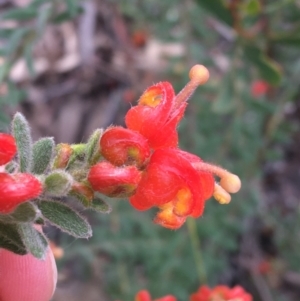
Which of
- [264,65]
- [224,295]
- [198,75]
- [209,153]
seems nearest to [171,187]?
[198,75]

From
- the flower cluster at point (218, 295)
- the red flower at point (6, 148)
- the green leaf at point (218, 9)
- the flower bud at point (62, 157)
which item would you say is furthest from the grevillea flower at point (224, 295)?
the green leaf at point (218, 9)

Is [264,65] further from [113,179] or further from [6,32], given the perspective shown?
[113,179]

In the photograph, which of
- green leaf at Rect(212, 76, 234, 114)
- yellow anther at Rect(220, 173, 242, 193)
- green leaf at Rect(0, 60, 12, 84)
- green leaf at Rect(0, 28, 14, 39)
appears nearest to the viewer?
yellow anther at Rect(220, 173, 242, 193)

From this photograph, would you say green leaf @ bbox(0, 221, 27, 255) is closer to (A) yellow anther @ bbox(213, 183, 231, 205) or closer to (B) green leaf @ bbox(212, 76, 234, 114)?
(A) yellow anther @ bbox(213, 183, 231, 205)

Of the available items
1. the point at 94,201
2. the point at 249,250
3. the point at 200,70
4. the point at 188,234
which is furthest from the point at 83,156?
the point at 249,250

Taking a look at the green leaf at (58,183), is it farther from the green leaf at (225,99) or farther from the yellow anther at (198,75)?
the green leaf at (225,99)

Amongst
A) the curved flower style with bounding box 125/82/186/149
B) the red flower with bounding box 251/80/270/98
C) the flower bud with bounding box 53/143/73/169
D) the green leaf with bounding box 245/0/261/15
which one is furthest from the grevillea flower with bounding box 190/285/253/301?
the red flower with bounding box 251/80/270/98
